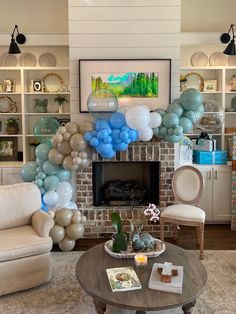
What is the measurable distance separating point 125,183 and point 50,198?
115 cm

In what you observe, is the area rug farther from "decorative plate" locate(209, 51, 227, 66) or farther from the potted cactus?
"decorative plate" locate(209, 51, 227, 66)

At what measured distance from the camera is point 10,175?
5074mm

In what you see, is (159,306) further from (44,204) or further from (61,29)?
(61,29)

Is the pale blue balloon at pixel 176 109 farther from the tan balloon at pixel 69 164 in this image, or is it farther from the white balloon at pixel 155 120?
the tan balloon at pixel 69 164

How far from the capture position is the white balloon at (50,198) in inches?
161

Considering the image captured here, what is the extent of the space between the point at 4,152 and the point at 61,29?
2.10 meters

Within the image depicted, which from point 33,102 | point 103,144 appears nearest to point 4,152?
point 33,102

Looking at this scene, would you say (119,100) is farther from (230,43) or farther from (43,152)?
(230,43)

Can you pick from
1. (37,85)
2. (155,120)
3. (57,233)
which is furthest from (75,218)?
(37,85)

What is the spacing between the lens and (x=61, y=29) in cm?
545

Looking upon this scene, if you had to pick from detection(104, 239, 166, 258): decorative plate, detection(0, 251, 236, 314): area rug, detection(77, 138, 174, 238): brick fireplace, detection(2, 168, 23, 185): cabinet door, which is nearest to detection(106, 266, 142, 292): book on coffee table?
detection(104, 239, 166, 258): decorative plate

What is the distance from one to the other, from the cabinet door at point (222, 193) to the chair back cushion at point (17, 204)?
252 centimetres

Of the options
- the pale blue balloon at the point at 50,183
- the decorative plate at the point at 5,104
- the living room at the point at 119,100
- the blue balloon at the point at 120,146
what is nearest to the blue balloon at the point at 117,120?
the living room at the point at 119,100

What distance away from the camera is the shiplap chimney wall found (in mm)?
4410
